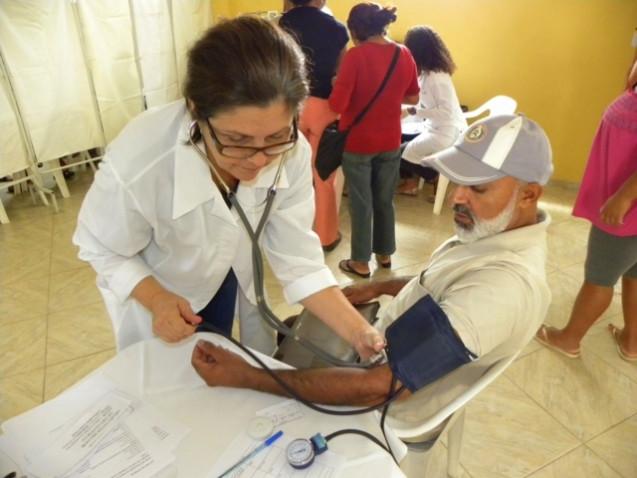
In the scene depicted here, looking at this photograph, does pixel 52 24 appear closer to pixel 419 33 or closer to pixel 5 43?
pixel 5 43

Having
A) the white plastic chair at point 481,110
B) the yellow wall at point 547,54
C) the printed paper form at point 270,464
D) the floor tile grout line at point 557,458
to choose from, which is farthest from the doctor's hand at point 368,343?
the yellow wall at point 547,54

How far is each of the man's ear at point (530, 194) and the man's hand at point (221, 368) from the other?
0.69 meters

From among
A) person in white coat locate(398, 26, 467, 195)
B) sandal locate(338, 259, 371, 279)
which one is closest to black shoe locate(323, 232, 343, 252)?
sandal locate(338, 259, 371, 279)

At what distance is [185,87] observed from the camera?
0.77 meters

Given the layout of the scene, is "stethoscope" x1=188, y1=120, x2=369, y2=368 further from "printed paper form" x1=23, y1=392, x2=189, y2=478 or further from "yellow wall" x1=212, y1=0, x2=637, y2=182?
"yellow wall" x1=212, y1=0, x2=637, y2=182

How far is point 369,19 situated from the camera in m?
1.92

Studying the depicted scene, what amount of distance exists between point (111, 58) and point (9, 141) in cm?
94

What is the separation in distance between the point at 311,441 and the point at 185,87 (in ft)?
2.07

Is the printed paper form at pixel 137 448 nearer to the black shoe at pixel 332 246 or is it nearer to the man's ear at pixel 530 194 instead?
the man's ear at pixel 530 194

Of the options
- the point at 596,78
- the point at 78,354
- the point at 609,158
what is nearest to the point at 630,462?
the point at 609,158

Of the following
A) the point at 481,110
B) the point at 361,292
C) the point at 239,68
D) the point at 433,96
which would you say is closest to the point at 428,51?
the point at 433,96

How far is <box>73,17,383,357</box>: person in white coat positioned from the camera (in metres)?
0.74

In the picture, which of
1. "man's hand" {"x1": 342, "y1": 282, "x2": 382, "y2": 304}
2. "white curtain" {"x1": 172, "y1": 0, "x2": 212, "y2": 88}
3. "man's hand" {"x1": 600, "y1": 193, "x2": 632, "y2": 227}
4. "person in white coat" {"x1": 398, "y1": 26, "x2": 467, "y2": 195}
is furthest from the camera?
"white curtain" {"x1": 172, "y1": 0, "x2": 212, "y2": 88}

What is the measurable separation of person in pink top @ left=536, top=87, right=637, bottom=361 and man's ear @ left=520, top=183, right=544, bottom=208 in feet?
2.28
